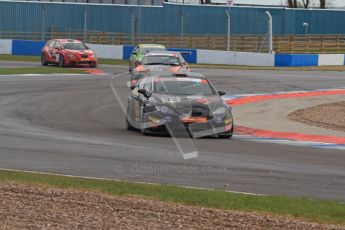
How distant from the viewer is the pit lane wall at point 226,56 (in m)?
45.0

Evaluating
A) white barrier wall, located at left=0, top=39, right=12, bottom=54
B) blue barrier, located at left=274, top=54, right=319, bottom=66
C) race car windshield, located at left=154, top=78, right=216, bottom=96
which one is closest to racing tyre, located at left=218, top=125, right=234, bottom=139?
race car windshield, located at left=154, top=78, right=216, bottom=96

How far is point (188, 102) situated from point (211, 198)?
699cm

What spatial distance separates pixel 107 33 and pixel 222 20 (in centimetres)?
765

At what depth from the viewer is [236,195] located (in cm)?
997

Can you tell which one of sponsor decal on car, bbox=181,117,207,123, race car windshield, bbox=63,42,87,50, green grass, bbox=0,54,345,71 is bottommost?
green grass, bbox=0,54,345,71

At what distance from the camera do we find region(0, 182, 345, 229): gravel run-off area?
26.1ft

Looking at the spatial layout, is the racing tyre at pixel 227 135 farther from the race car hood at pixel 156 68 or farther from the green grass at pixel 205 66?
the green grass at pixel 205 66

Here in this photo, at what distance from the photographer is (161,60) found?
28.3 meters

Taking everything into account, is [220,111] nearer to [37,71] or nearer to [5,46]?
[37,71]

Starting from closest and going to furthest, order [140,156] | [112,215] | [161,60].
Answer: [112,215] → [140,156] → [161,60]

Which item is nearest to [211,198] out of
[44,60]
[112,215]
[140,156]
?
[112,215]

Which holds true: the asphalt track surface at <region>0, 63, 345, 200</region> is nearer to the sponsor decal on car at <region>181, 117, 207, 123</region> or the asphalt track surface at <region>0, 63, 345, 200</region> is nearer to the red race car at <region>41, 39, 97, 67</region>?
the sponsor decal on car at <region>181, 117, 207, 123</region>

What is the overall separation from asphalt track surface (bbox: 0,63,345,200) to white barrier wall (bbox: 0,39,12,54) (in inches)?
1165

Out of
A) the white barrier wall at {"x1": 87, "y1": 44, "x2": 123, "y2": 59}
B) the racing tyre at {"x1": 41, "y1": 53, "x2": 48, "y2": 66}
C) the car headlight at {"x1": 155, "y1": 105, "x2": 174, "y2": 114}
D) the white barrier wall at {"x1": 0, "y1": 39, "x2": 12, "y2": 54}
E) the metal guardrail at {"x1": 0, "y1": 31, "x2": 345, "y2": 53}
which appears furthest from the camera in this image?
the white barrier wall at {"x1": 0, "y1": 39, "x2": 12, "y2": 54}
